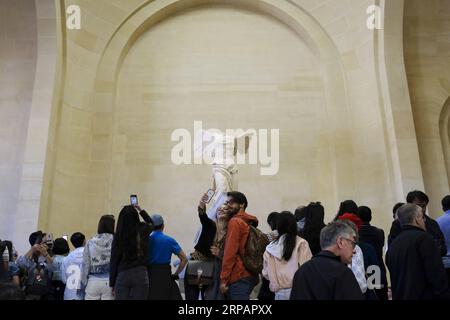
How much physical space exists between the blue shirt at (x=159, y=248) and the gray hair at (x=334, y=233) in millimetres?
2245

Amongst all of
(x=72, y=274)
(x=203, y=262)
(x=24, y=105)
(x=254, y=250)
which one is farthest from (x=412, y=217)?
(x=24, y=105)

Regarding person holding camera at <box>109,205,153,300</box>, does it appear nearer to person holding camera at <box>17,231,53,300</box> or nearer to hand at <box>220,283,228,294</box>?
hand at <box>220,283,228,294</box>

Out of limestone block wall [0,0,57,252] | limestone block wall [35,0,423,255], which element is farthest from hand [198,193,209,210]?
limestone block wall [35,0,423,255]

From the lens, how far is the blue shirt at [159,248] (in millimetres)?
4816

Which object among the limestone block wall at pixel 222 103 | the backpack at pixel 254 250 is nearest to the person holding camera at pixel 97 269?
the backpack at pixel 254 250

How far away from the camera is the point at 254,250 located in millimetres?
4426

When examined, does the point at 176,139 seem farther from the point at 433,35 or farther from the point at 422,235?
the point at 422,235

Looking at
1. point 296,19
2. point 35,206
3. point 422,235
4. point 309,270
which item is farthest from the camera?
point 296,19

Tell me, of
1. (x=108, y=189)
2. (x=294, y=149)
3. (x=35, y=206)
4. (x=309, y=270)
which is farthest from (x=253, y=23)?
(x=309, y=270)

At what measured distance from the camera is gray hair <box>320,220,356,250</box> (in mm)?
3047

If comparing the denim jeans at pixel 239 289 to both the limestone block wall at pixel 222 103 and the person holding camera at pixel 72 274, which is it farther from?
the limestone block wall at pixel 222 103

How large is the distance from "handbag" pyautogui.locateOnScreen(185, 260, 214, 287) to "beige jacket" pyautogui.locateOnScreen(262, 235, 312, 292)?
3.03 ft

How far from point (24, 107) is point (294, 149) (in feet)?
20.7
